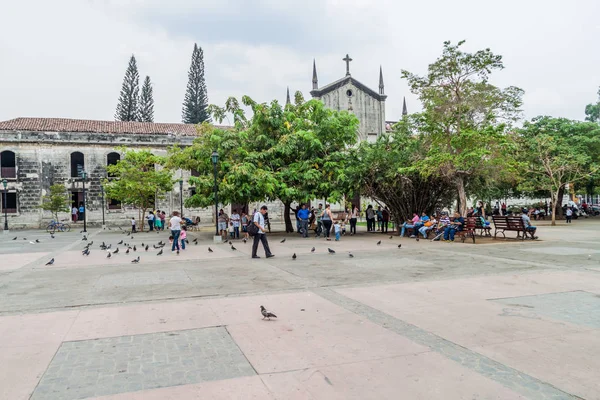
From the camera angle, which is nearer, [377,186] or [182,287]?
[182,287]

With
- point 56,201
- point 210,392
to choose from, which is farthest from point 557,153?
point 56,201

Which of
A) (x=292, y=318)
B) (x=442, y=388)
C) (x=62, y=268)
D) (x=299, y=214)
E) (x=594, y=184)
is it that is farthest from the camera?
(x=594, y=184)

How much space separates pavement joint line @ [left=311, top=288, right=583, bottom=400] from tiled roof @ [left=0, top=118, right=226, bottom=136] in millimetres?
33221

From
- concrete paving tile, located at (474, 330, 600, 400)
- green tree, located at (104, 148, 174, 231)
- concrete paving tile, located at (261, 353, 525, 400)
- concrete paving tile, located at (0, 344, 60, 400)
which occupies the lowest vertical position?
concrete paving tile, located at (474, 330, 600, 400)

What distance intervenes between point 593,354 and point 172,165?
2502 cm

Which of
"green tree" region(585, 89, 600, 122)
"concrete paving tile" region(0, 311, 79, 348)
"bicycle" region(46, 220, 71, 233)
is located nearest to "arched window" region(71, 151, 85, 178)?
"bicycle" region(46, 220, 71, 233)

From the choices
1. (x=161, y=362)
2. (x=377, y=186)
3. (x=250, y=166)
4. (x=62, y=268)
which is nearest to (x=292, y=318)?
(x=161, y=362)

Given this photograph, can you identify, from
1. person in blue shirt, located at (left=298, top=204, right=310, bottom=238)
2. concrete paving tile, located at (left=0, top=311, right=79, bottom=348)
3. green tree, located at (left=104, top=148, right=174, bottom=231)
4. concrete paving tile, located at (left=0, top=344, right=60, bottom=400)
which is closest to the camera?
A: concrete paving tile, located at (left=0, top=344, right=60, bottom=400)

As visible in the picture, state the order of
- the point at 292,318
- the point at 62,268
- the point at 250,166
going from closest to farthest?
the point at 292,318 → the point at 62,268 → the point at 250,166

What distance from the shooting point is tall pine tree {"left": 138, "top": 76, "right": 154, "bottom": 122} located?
52.0 meters

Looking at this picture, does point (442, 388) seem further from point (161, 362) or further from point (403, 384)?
point (161, 362)

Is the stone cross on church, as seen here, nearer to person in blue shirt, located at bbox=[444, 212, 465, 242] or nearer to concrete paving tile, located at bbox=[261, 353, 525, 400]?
person in blue shirt, located at bbox=[444, 212, 465, 242]

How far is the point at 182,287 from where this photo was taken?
7.87 m

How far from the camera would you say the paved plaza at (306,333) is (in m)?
3.65
